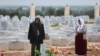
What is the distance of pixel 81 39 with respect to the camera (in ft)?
28.0

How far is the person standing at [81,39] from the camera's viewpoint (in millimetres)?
8488

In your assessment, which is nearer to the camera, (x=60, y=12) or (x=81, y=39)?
(x=81, y=39)

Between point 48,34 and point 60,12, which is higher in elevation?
point 60,12

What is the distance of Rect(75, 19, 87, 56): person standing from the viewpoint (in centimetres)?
849

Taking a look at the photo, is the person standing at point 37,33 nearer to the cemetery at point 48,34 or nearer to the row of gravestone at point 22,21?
the cemetery at point 48,34

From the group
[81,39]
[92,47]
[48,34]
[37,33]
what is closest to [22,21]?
[48,34]

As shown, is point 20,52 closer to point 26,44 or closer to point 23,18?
point 26,44

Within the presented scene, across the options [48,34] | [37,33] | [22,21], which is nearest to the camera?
[37,33]

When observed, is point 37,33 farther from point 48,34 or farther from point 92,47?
point 92,47

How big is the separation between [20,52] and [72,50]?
1258mm

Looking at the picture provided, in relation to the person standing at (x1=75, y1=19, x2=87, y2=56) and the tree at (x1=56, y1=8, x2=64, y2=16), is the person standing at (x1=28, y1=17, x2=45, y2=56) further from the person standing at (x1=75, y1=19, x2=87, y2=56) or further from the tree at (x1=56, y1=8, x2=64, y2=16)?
the tree at (x1=56, y1=8, x2=64, y2=16)

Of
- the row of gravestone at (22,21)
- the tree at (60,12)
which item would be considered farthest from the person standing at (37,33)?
the tree at (60,12)
